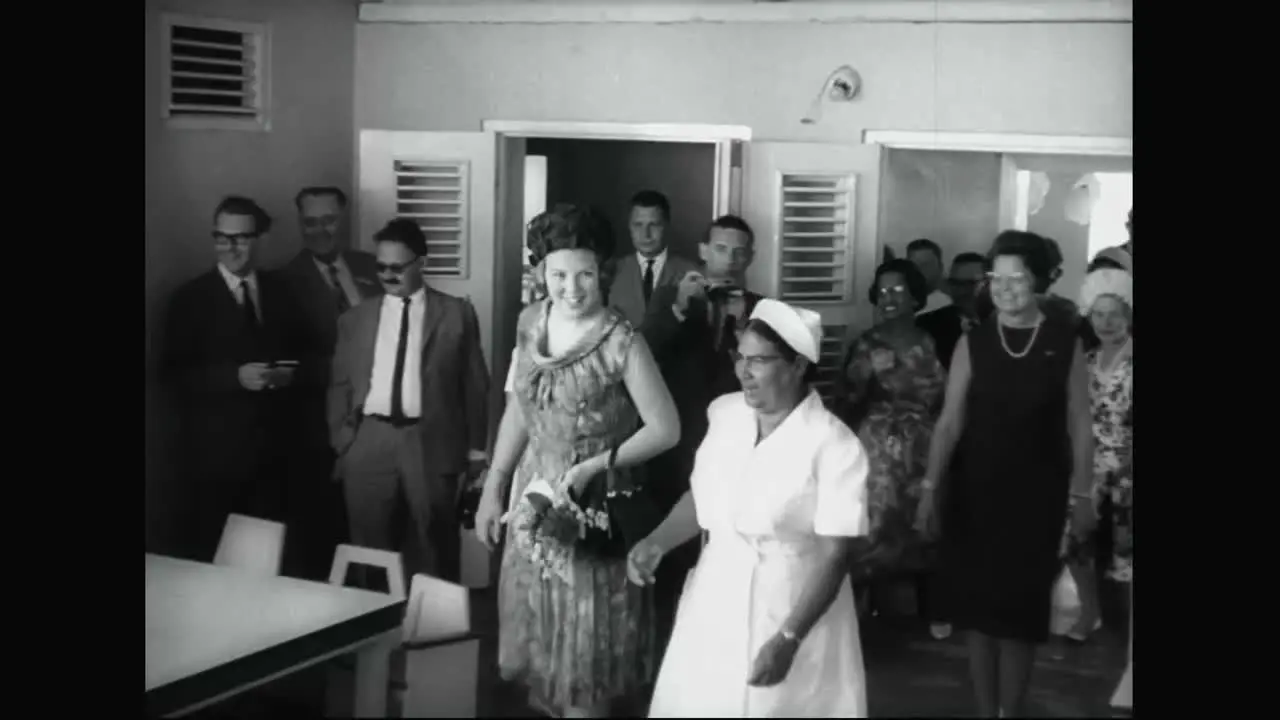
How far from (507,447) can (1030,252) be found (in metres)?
0.74

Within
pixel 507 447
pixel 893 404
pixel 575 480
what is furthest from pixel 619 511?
pixel 893 404

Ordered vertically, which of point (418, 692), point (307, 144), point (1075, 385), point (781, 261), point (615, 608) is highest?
point (307, 144)

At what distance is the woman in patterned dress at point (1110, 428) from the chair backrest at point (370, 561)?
92 cm

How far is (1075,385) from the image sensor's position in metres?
1.96

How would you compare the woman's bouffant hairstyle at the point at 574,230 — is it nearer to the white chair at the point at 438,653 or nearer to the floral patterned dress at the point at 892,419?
the floral patterned dress at the point at 892,419

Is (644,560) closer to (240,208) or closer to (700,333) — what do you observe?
(700,333)

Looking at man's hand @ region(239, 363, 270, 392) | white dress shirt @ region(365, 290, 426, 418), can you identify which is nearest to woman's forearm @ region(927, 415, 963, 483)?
white dress shirt @ region(365, 290, 426, 418)

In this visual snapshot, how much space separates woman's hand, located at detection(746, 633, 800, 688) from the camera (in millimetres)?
1995

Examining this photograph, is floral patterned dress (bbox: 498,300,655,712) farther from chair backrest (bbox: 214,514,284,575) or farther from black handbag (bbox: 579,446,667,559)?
chair backrest (bbox: 214,514,284,575)

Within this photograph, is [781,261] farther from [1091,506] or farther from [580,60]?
[1091,506]

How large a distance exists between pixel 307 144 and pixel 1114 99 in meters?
1.07

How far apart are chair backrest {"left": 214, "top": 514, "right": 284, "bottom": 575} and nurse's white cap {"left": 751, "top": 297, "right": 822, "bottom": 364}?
0.76m
